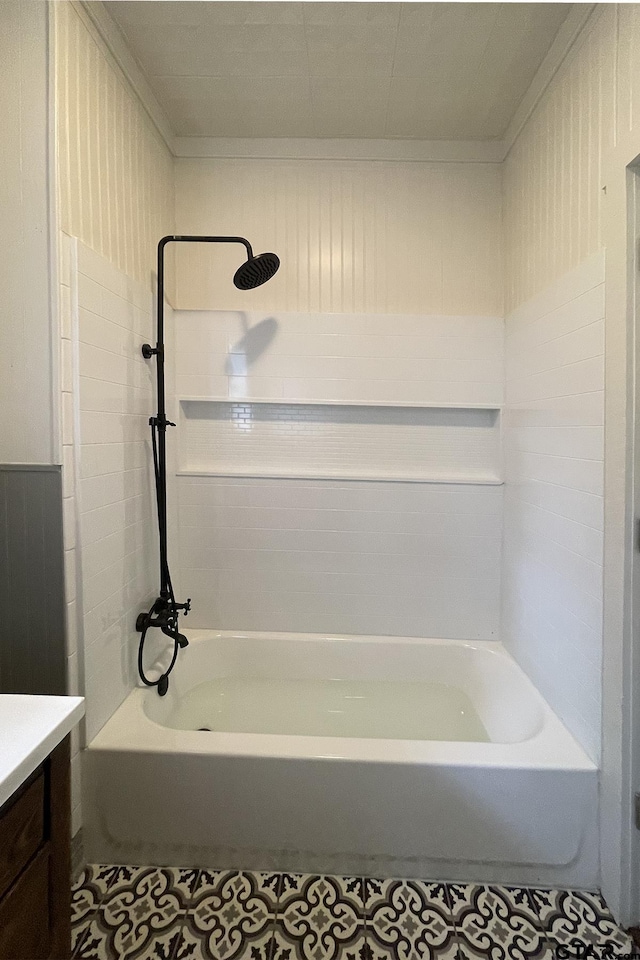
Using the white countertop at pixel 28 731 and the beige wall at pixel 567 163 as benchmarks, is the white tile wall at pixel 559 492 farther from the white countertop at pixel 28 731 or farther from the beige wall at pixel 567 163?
the white countertop at pixel 28 731

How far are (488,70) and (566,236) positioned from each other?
2.22 ft

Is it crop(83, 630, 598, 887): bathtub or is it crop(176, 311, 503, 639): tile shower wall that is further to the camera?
crop(176, 311, 503, 639): tile shower wall

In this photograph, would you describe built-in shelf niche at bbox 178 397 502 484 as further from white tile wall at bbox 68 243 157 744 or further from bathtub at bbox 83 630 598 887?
bathtub at bbox 83 630 598 887

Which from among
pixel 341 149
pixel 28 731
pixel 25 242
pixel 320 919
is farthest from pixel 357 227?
pixel 320 919

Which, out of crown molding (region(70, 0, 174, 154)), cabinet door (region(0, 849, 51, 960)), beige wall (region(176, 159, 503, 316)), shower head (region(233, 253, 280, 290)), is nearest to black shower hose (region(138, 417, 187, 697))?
shower head (region(233, 253, 280, 290))

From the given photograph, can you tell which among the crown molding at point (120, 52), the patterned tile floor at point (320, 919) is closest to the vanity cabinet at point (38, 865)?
the patterned tile floor at point (320, 919)

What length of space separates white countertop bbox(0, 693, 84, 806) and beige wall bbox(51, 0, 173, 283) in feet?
3.93

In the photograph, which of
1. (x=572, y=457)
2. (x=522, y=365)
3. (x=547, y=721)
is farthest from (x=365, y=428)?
(x=547, y=721)

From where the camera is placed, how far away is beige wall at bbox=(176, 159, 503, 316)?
6.79ft

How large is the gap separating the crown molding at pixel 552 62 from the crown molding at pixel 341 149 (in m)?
0.15

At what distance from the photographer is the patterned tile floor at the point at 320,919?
118 centimetres

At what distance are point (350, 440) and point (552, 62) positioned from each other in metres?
1.48

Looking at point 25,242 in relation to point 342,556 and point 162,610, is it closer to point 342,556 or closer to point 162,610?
point 162,610

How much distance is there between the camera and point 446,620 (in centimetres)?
214
